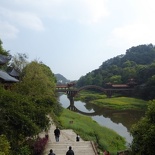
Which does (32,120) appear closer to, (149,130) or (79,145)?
(79,145)

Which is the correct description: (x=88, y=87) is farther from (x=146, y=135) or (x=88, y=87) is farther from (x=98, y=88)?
(x=146, y=135)

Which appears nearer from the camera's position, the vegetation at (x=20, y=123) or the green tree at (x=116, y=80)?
the vegetation at (x=20, y=123)

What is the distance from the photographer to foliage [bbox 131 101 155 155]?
36.6 ft

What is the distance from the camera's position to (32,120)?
14938mm

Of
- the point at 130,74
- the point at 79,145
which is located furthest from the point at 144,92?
the point at 79,145

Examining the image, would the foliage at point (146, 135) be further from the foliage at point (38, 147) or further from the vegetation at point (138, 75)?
the vegetation at point (138, 75)

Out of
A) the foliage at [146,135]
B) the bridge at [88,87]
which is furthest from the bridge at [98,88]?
the foliage at [146,135]

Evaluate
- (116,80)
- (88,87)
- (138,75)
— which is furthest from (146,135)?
(116,80)

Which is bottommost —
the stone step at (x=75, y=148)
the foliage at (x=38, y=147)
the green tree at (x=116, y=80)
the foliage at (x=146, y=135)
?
the stone step at (x=75, y=148)

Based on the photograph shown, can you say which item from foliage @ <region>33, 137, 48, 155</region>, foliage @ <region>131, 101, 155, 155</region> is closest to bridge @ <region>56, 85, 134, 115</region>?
foliage @ <region>33, 137, 48, 155</region>

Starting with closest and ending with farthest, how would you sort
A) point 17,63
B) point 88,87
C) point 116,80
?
point 17,63, point 88,87, point 116,80

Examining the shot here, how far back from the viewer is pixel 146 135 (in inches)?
444

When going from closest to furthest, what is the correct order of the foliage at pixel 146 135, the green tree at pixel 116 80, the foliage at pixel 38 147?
the foliage at pixel 146 135 → the foliage at pixel 38 147 → the green tree at pixel 116 80

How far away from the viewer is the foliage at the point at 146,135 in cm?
1115
